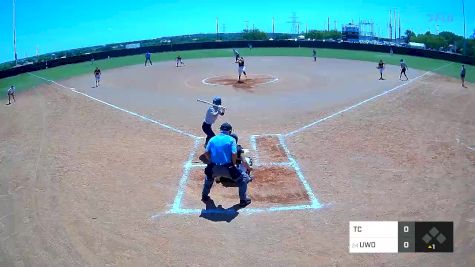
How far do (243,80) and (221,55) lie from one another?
2080cm

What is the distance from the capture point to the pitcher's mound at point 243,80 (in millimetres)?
28875

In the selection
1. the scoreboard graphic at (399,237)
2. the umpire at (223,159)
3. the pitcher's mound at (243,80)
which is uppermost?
the pitcher's mound at (243,80)

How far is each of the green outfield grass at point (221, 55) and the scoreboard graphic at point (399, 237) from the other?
80.0ft

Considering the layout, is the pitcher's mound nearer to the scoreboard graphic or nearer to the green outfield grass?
the green outfield grass

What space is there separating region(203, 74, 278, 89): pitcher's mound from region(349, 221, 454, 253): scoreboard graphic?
1993cm

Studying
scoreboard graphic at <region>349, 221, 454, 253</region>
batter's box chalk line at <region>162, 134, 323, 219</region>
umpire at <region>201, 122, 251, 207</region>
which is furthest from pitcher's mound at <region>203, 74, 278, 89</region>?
scoreboard graphic at <region>349, 221, 454, 253</region>

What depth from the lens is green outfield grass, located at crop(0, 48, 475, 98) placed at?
34.5 meters

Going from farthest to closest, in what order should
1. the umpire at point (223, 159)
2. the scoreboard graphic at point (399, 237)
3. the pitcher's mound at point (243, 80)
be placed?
the pitcher's mound at point (243, 80), the umpire at point (223, 159), the scoreboard graphic at point (399, 237)

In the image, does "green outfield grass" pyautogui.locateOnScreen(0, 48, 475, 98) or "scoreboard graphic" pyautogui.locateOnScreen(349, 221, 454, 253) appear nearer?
"scoreboard graphic" pyautogui.locateOnScreen(349, 221, 454, 253)

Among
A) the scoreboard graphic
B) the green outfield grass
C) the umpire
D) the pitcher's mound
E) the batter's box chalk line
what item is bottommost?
the scoreboard graphic

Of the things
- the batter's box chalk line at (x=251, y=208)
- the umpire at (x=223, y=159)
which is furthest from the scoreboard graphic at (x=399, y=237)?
the umpire at (x=223, y=159)

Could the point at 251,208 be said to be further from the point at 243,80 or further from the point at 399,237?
the point at 243,80

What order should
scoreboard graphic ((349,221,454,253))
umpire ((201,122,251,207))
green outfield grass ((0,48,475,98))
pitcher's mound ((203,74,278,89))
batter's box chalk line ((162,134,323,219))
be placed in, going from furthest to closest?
green outfield grass ((0,48,475,98)), pitcher's mound ((203,74,278,89)), batter's box chalk line ((162,134,323,219)), umpire ((201,122,251,207)), scoreboard graphic ((349,221,454,253))

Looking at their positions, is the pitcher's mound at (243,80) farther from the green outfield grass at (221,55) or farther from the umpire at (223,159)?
the umpire at (223,159)
